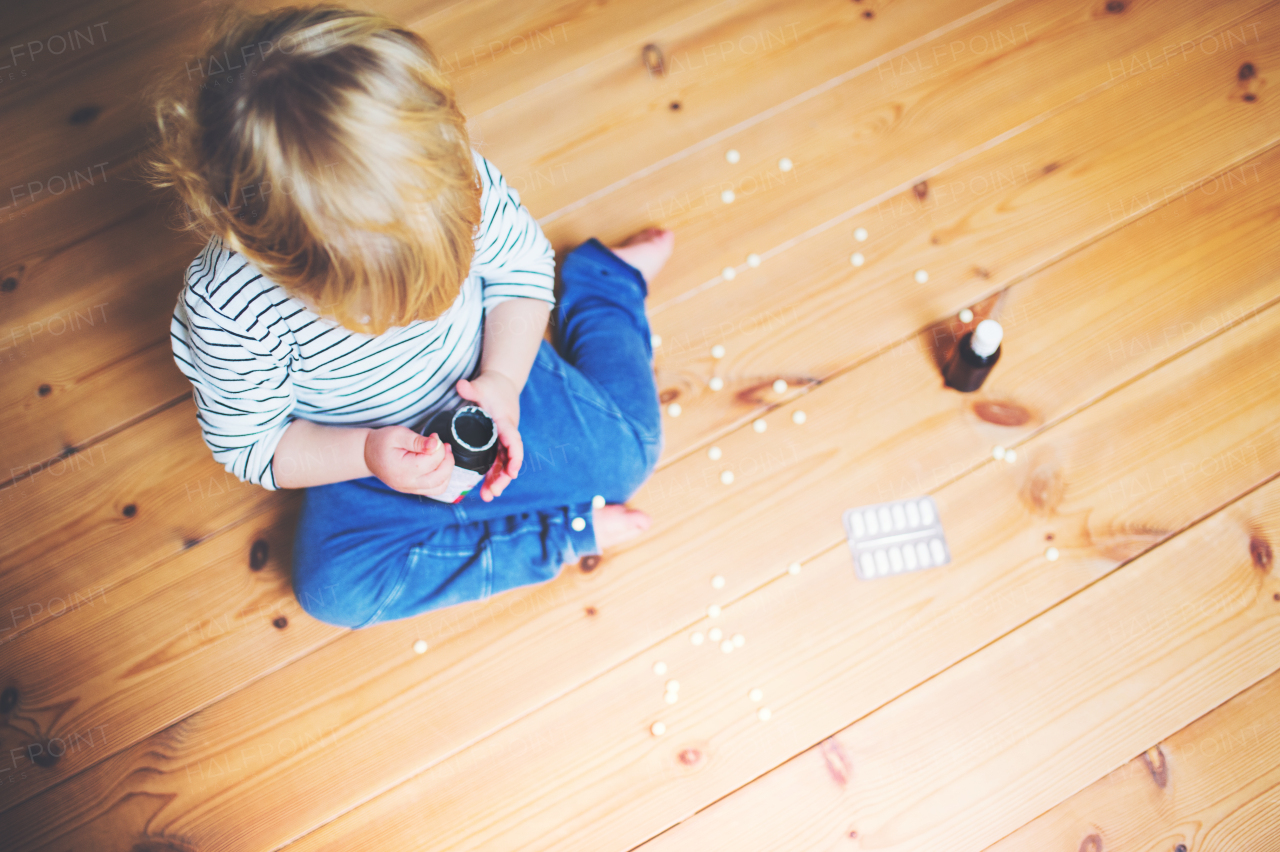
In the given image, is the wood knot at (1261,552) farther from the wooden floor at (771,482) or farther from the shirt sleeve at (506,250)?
→ the shirt sleeve at (506,250)

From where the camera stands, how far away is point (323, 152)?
548 mm

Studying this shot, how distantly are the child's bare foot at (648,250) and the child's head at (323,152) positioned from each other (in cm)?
50

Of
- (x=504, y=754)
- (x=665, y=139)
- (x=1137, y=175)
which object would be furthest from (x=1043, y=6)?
(x=504, y=754)

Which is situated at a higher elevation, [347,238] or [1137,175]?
[1137,175]

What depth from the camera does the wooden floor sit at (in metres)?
1.01

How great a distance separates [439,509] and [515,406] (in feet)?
0.55

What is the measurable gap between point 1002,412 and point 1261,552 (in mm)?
387

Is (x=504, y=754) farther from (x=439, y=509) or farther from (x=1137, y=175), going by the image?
(x=1137, y=175)

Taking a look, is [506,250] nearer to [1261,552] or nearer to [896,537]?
[896,537]

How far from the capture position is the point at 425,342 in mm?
838

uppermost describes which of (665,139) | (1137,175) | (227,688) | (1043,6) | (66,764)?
(1043,6)

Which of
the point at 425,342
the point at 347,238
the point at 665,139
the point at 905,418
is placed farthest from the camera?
the point at 665,139

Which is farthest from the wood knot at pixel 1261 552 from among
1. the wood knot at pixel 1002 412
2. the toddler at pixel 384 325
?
the toddler at pixel 384 325

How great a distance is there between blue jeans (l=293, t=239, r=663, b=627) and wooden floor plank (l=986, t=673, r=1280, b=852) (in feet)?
2.25
